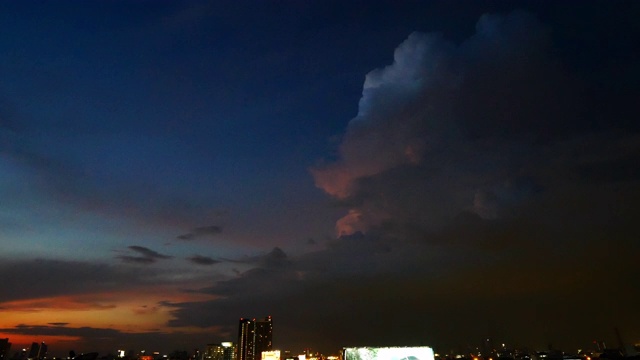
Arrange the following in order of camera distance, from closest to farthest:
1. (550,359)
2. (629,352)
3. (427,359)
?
(427,359) → (550,359) → (629,352)

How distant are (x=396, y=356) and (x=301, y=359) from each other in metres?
66.7

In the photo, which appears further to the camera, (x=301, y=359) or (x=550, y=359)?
(x=550, y=359)

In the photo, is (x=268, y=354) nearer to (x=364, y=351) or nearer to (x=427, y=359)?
(x=364, y=351)

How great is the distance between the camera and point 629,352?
612 feet

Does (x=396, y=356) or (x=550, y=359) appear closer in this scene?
(x=396, y=356)

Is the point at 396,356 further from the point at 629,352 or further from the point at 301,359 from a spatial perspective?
the point at 629,352

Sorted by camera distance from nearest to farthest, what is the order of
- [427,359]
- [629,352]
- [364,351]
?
[427,359] → [364,351] → [629,352]

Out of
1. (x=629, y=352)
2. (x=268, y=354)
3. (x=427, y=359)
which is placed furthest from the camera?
(x=629, y=352)

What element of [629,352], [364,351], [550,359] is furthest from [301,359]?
[629,352]

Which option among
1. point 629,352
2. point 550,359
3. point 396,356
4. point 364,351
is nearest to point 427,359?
point 396,356

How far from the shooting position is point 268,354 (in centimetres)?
13450

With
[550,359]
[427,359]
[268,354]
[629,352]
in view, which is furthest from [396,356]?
[629,352]

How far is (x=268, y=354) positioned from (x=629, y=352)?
161207 millimetres

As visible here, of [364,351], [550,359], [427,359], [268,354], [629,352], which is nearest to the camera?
[427,359]
